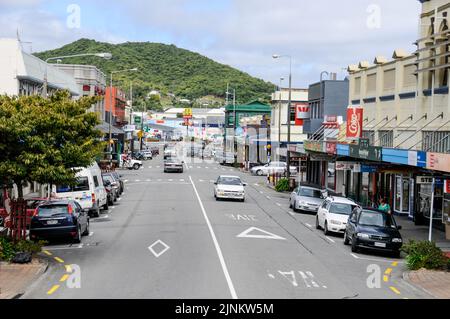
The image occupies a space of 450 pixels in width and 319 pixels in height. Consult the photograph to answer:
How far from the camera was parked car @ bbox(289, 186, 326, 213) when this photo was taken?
3516cm

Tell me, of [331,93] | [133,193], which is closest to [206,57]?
[331,93]

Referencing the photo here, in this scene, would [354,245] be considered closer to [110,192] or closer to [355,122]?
[110,192]

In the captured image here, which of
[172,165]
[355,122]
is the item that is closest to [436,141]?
[355,122]

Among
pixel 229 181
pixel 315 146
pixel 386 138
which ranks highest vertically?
pixel 386 138

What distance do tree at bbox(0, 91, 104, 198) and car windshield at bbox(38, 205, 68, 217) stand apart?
2.05 m

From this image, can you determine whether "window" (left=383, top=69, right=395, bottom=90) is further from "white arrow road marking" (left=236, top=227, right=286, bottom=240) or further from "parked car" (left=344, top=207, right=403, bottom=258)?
"parked car" (left=344, top=207, right=403, bottom=258)

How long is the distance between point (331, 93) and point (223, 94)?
130 meters

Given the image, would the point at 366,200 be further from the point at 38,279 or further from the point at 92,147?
the point at 38,279

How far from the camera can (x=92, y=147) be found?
2106cm

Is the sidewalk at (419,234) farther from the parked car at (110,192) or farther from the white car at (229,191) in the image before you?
the parked car at (110,192)

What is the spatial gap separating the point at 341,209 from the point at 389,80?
45.8 feet

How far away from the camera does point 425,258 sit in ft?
63.3

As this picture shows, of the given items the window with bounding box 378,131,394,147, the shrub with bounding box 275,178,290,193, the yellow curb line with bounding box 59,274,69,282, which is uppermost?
the window with bounding box 378,131,394,147

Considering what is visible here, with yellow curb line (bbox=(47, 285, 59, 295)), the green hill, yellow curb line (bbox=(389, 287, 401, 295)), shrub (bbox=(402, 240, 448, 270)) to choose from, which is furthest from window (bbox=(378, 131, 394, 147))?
the green hill
